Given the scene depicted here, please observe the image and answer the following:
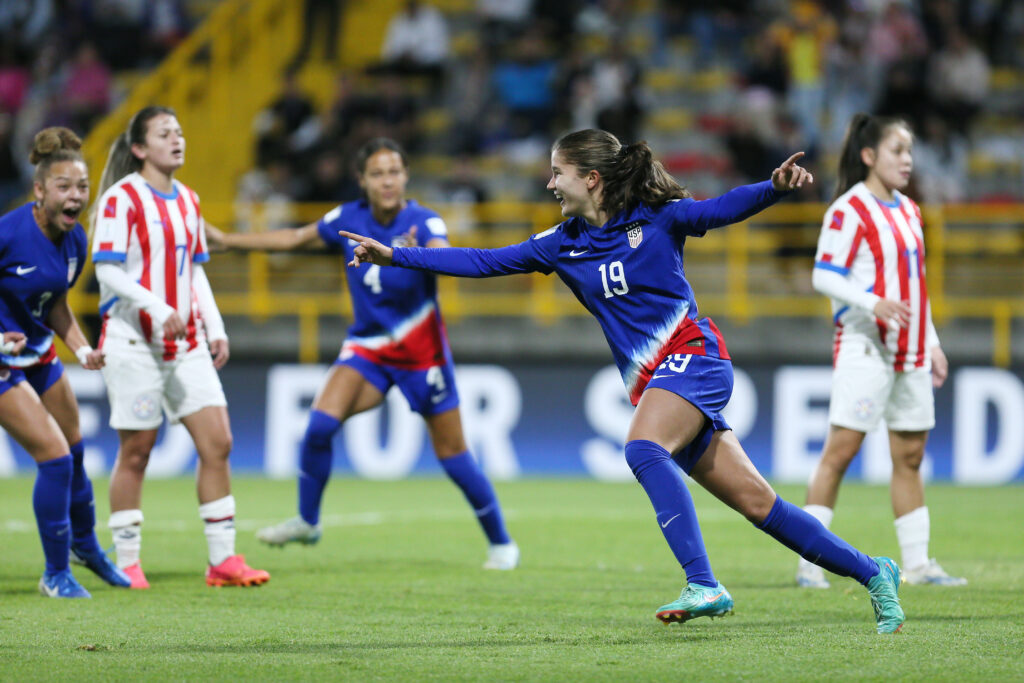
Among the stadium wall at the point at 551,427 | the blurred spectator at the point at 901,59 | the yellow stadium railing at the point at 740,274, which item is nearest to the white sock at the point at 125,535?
the stadium wall at the point at 551,427

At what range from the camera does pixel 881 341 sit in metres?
7.32

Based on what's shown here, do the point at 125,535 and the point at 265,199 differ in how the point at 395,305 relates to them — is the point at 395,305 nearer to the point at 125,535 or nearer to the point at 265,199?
the point at 125,535

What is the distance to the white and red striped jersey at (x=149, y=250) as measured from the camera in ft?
23.1

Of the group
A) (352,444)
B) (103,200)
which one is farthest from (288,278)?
(103,200)

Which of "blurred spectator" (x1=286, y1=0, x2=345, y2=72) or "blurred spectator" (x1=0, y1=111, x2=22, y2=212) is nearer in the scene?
"blurred spectator" (x1=0, y1=111, x2=22, y2=212)

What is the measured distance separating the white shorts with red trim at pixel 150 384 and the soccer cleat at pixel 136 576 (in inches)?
27.6

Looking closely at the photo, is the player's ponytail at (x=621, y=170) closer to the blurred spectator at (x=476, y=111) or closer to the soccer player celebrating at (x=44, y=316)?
the soccer player celebrating at (x=44, y=316)

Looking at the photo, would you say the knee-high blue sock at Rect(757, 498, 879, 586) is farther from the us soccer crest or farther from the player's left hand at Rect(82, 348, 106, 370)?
the player's left hand at Rect(82, 348, 106, 370)

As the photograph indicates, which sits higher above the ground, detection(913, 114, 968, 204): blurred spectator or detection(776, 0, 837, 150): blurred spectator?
detection(776, 0, 837, 150): blurred spectator

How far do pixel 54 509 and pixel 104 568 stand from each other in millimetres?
610

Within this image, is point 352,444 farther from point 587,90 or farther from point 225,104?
point 225,104

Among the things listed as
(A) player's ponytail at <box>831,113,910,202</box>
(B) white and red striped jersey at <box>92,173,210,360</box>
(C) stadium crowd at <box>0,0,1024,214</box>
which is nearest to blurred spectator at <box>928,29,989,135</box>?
(C) stadium crowd at <box>0,0,1024,214</box>

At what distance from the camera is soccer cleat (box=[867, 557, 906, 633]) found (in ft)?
18.0

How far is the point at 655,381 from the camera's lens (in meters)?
5.50
